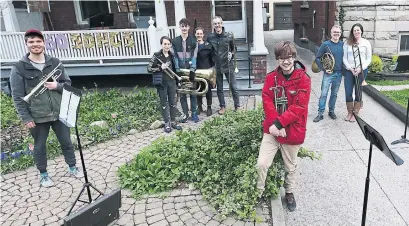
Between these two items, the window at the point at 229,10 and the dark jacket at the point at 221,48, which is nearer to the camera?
the dark jacket at the point at 221,48

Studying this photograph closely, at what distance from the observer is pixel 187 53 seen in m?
6.24

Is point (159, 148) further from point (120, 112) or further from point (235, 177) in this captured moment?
point (120, 112)

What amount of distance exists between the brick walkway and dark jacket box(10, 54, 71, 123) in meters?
0.96

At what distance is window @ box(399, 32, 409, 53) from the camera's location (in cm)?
992

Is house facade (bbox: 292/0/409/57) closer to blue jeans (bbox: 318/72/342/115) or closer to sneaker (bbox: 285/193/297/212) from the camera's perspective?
blue jeans (bbox: 318/72/342/115)

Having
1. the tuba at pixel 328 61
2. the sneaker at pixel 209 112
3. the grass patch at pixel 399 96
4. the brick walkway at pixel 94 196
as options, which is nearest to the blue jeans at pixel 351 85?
the tuba at pixel 328 61

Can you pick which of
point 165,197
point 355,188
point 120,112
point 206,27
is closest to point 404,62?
point 206,27

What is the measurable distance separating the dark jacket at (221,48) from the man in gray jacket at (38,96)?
2960 mm

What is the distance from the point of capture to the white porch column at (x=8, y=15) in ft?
29.7

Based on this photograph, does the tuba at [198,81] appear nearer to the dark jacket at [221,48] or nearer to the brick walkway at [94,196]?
the dark jacket at [221,48]

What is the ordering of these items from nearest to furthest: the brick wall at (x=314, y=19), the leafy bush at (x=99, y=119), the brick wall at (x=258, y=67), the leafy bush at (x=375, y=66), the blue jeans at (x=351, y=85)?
the leafy bush at (x=99, y=119) < the blue jeans at (x=351, y=85) < the brick wall at (x=258, y=67) < the leafy bush at (x=375, y=66) < the brick wall at (x=314, y=19)

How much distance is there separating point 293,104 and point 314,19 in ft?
33.2

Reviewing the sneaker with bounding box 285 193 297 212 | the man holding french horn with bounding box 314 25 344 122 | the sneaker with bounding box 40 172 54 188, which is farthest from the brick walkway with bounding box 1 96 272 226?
the man holding french horn with bounding box 314 25 344 122

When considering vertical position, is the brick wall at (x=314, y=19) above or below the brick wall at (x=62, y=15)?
below
